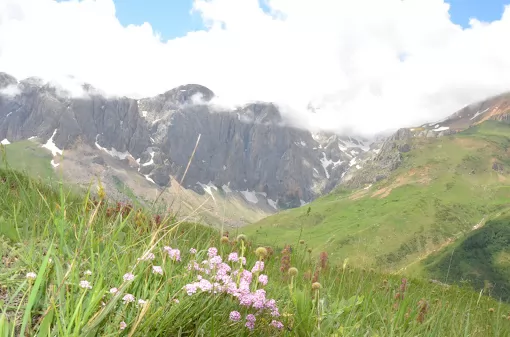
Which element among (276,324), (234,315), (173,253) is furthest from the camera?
(173,253)

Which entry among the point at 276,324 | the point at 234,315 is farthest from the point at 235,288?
the point at 276,324

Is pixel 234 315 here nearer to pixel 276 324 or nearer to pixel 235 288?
pixel 235 288

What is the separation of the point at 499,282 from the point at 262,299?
22830 centimetres

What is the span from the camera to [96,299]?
8.00 ft

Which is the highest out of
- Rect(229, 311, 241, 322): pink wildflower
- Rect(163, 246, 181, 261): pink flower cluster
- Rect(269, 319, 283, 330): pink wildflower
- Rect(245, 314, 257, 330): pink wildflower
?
Rect(163, 246, 181, 261): pink flower cluster

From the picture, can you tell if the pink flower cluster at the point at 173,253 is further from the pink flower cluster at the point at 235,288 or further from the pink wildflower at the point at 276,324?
the pink wildflower at the point at 276,324

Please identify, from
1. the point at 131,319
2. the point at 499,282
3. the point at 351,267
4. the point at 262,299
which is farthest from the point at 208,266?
the point at 499,282

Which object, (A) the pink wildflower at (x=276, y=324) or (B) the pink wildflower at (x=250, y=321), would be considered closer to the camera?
(B) the pink wildflower at (x=250, y=321)

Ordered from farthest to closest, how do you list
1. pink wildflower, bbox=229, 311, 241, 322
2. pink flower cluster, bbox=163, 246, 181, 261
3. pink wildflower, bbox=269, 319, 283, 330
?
pink flower cluster, bbox=163, 246, 181, 261 → pink wildflower, bbox=269, 319, 283, 330 → pink wildflower, bbox=229, 311, 241, 322

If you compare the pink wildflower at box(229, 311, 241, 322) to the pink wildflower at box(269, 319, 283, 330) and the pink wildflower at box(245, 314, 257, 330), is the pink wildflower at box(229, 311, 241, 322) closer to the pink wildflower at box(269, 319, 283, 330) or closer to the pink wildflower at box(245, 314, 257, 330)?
the pink wildflower at box(245, 314, 257, 330)

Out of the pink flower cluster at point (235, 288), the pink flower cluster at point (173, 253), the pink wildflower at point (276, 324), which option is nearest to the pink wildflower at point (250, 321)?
the pink flower cluster at point (235, 288)

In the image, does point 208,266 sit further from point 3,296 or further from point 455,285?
point 455,285

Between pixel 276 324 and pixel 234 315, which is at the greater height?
pixel 234 315

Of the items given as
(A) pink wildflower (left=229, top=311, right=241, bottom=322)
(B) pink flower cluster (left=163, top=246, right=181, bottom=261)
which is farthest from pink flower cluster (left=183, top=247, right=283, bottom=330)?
(B) pink flower cluster (left=163, top=246, right=181, bottom=261)
